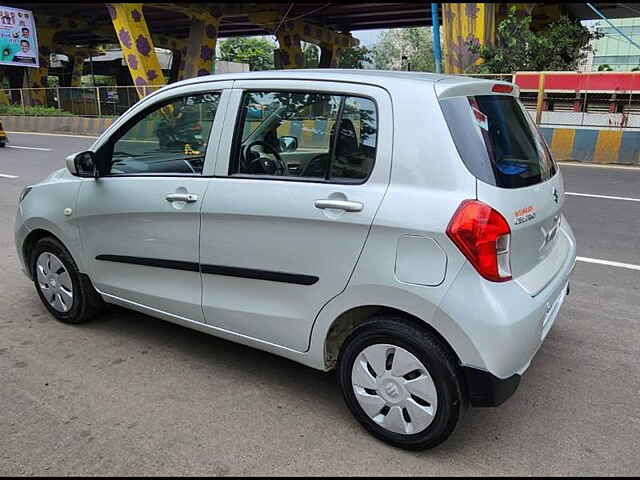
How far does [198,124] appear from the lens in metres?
3.18

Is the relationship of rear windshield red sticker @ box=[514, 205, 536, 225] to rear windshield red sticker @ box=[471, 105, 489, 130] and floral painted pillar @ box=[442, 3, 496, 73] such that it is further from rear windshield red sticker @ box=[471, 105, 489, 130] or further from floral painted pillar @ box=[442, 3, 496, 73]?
floral painted pillar @ box=[442, 3, 496, 73]

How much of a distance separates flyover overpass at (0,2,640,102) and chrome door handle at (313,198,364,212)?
51.5 feet

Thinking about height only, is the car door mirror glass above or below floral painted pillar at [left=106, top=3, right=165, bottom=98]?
below

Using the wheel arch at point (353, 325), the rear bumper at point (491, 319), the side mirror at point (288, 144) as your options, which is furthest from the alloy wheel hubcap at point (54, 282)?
the rear bumper at point (491, 319)

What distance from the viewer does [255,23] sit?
30.8m

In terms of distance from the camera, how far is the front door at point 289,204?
2523mm

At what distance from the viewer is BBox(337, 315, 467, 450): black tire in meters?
2.35

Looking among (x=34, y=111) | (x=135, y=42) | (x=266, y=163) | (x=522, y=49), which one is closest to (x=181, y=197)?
(x=266, y=163)

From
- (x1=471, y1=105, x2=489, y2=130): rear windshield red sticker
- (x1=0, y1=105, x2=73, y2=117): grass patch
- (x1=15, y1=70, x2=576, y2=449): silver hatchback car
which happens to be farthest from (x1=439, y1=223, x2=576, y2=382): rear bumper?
(x1=0, y1=105, x2=73, y2=117): grass patch

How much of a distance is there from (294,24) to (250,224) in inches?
1267

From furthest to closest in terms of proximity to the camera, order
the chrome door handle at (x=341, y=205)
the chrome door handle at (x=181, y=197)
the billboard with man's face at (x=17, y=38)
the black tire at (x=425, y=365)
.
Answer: the billboard with man's face at (x=17, y=38) < the chrome door handle at (x=181, y=197) < the chrome door handle at (x=341, y=205) < the black tire at (x=425, y=365)

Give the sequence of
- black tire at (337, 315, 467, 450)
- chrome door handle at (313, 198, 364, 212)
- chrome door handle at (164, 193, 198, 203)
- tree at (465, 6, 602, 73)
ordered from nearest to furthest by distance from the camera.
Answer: black tire at (337, 315, 467, 450), chrome door handle at (313, 198, 364, 212), chrome door handle at (164, 193, 198, 203), tree at (465, 6, 602, 73)

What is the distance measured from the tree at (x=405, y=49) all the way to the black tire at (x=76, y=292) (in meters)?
60.1

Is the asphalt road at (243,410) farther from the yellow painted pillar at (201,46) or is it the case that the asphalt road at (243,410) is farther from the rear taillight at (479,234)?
the yellow painted pillar at (201,46)
